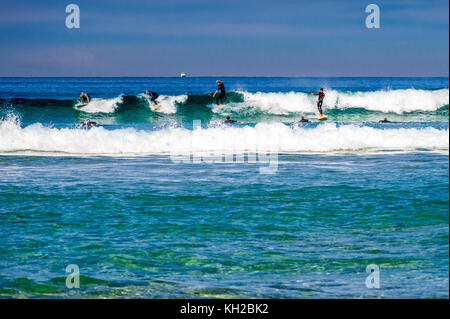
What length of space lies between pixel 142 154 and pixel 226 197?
327 inches

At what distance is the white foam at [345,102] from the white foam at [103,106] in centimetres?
754

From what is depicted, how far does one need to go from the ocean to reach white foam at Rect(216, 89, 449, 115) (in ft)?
66.4

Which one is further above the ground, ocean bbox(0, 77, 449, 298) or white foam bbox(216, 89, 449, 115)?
white foam bbox(216, 89, 449, 115)

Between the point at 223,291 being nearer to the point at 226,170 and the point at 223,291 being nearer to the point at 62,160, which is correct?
the point at 226,170

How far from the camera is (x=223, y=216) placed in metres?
10.0

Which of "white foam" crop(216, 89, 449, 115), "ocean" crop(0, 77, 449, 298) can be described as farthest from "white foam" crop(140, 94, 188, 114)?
"ocean" crop(0, 77, 449, 298)

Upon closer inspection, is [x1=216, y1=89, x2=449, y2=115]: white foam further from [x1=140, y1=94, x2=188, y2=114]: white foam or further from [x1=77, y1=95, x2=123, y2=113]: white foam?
[x1=77, y1=95, x2=123, y2=113]: white foam

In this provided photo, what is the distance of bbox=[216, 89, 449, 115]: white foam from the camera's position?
42.2 meters

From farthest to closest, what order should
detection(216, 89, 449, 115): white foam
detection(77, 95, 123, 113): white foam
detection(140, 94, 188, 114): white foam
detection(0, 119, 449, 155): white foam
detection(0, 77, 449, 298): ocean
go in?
detection(216, 89, 449, 115): white foam → detection(140, 94, 188, 114): white foam → detection(77, 95, 123, 113): white foam → detection(0, 119, 449, 155): white foam → detection(0, 77, 449, 298): ocean

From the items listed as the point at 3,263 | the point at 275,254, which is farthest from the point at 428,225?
the point at 3,263

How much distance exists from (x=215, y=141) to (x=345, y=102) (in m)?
24.1

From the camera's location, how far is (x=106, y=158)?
59.3ft

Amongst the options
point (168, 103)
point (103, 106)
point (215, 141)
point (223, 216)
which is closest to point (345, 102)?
point (168, 103)

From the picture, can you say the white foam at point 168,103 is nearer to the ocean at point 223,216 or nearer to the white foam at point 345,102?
the white foam at point 345,102
